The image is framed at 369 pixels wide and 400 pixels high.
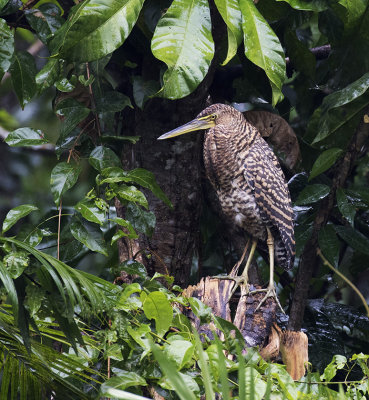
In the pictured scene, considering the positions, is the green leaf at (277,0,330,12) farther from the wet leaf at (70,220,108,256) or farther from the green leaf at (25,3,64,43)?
the wet leaf at (70,220,108,256)

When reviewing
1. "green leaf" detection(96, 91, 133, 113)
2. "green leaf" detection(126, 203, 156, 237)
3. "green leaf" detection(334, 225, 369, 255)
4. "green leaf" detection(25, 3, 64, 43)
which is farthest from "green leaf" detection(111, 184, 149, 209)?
"green leaf" detection(334, 225, 369, 255)

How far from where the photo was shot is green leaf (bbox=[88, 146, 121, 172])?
7.83 feet

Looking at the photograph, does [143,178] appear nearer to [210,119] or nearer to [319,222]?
[210,119]

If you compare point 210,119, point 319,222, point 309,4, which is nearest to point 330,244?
point 319,222

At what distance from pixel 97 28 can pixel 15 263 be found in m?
0.85

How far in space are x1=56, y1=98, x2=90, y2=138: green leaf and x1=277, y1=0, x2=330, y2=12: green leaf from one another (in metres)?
0.85

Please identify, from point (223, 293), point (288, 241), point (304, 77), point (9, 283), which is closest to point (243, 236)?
point (288, 241)

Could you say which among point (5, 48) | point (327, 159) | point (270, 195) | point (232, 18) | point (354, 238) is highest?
point (232, 18)

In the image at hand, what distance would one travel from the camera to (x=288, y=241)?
2.64m

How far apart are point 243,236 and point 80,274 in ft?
4.40

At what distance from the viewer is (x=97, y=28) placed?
208cm

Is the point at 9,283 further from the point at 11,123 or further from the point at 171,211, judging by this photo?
the point at 11,123

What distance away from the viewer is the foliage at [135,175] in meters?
1.64

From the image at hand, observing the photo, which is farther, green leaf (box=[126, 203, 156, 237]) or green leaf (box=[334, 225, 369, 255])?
green leaf (box=[334, 225, 369, 255])
